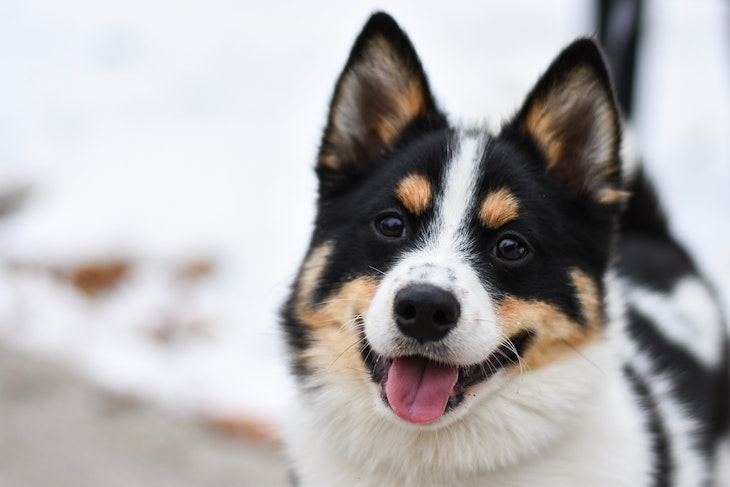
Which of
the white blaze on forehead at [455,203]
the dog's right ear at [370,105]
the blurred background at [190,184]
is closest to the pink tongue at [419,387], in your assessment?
the white blaze on forehead at [455,203]

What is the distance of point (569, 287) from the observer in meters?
2.77

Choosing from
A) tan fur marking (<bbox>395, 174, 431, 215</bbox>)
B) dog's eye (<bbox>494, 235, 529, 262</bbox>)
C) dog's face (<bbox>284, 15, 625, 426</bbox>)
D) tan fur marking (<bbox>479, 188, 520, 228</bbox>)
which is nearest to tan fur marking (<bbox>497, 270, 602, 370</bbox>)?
dog's face (<bbox>284, 15, 625, 426</bbox>)

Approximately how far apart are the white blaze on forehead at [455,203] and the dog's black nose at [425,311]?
0.26 meters

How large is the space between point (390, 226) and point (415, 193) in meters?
0.13

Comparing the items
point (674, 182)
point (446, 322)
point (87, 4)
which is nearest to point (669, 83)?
point (674, 182)

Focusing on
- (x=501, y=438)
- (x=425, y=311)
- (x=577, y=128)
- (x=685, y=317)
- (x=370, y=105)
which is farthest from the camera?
(x=685, y=317)

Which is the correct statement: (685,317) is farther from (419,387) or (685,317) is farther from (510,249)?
(419,387)

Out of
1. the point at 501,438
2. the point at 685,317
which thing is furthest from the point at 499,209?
the point at 685,317

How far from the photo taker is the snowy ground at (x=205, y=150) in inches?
216

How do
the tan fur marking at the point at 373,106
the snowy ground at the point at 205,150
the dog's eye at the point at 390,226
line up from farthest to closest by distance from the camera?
the snowy ground at the point at 205,150 < the tan fur marking at the point at 373,106 < the dog's eye at the point at 390,226

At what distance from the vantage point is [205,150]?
7.64m

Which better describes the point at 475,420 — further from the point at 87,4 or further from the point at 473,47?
the point at 87,4

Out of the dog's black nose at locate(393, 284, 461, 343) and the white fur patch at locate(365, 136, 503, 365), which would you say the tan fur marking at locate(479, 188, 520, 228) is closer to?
the white fur patch at locate(365, 136, 503, 365)

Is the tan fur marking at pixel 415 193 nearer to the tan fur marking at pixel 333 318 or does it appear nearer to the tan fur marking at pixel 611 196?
the tan fur marking at pixel 333 318
